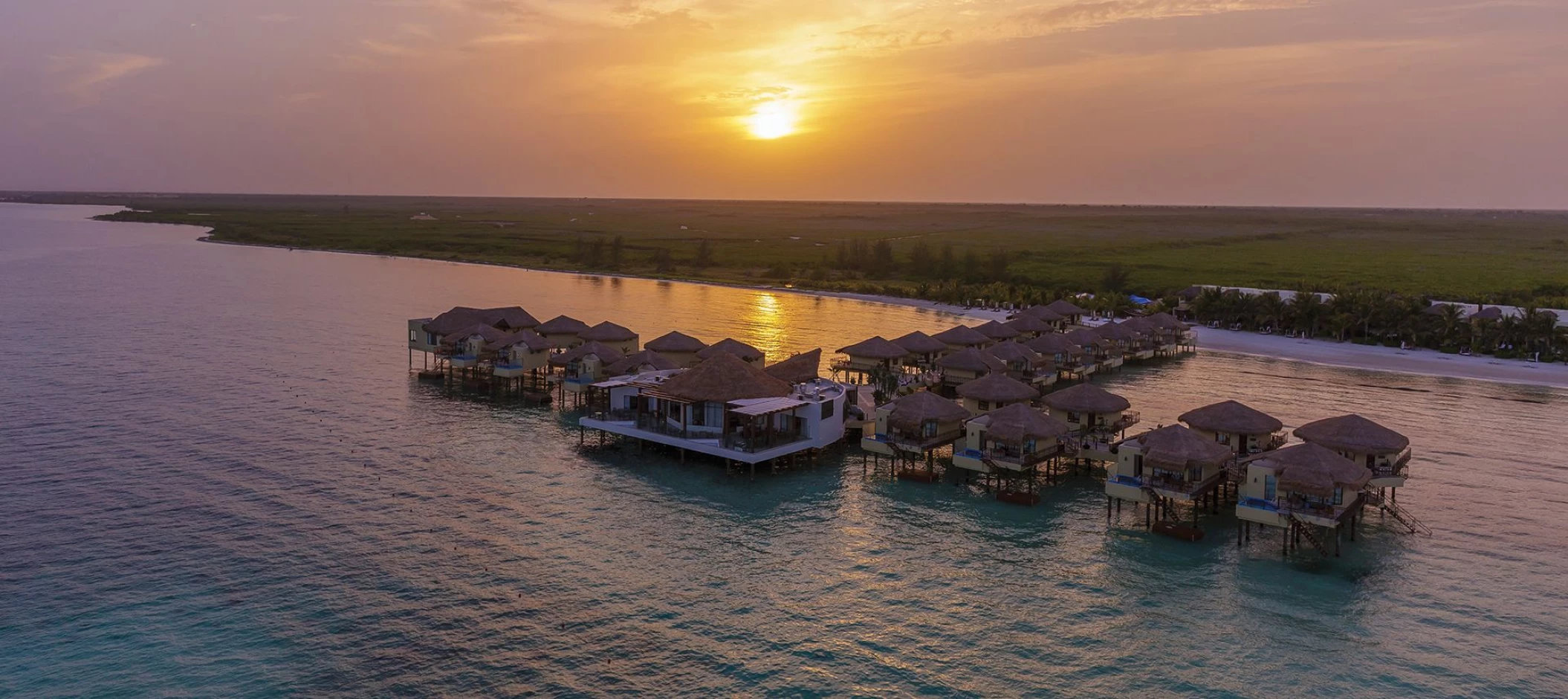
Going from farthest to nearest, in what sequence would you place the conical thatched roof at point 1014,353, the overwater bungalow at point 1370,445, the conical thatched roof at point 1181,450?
the conical thatched roof at point 1014,353, the overwater bungalow at point 1370,445, the conical thatched roof at point 1181,450

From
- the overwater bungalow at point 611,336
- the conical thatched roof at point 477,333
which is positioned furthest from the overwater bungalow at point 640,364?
the conical thatched roof at point 477,333

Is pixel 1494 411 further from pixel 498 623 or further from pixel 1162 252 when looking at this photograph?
pixel 1162 252

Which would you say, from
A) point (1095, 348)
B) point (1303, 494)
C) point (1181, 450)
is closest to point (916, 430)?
point (1181, 450)

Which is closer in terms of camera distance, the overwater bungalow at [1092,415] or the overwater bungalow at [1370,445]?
the overwater bungalow at [1370,445]

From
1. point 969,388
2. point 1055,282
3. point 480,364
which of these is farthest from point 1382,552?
point 1055,282

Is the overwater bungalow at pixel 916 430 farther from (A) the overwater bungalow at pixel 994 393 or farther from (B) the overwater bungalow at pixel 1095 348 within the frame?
(B) the overwater bungalow at pixel 1095 348
